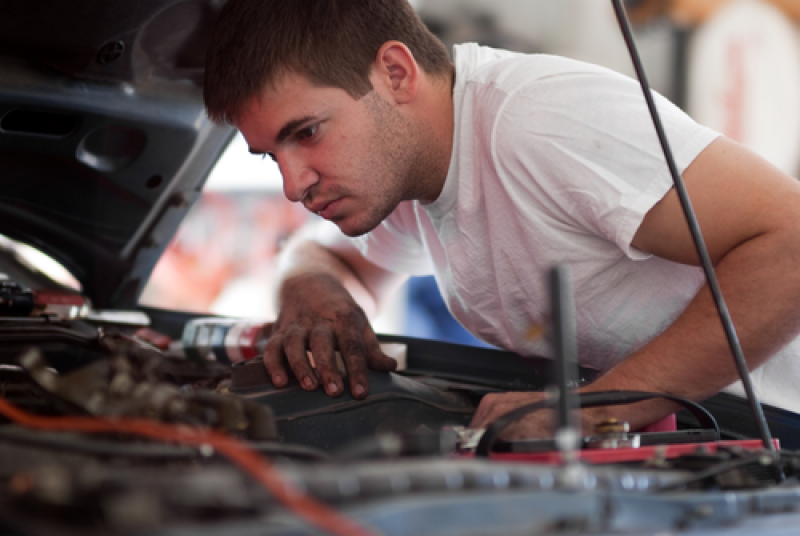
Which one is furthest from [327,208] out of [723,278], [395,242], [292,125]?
[723,278]

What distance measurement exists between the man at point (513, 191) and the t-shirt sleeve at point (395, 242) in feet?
0.38

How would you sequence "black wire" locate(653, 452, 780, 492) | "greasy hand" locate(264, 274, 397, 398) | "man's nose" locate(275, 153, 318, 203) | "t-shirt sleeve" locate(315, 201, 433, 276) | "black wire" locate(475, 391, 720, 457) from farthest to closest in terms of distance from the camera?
"t-shirt sleeve" locate(315, 201, 433, 276) → "man's nose" locate(275, 153, 318, 203) → "greasy hand" locate(264, 274, 397, 398) → "black wire" locate(475, 391, 720, 457) → "black wire" locate(653, 452, 780, 492)

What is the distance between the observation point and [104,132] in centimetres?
123

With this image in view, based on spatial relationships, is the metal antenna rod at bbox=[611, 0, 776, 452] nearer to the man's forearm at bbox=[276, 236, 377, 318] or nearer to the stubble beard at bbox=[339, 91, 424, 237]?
the stubble beard at bbox=[339, 91, 424, 237]

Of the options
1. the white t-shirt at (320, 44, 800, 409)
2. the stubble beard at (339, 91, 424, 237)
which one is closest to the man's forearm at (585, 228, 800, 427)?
the white t-shirt at (320, 44, 800, 409)

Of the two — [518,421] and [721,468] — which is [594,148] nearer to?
[518,421]

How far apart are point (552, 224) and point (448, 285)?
0.30 m

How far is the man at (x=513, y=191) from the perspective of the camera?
0.83m

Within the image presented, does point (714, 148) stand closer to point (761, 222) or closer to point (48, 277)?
point (761, 222)

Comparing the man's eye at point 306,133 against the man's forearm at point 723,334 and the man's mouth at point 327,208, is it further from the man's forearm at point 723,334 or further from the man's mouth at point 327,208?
the man's forearm at point 723,334

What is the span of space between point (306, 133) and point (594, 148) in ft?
1.27

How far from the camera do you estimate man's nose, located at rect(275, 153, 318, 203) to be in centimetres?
102

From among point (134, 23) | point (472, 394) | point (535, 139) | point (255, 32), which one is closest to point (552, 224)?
point (535, 139)

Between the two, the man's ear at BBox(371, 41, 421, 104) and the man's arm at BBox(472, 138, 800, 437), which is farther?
the man's ear at BBox(371, 41, 421, 104)
